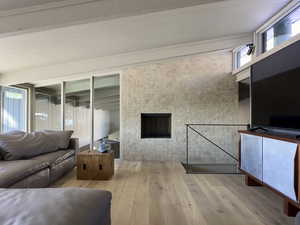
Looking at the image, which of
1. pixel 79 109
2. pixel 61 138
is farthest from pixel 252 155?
pixel 79 109

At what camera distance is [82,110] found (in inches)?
233

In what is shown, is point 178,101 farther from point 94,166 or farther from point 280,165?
point 280,165

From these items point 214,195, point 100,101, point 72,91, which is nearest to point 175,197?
point 214,195

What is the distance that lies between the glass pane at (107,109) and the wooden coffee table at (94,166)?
80.5 inches

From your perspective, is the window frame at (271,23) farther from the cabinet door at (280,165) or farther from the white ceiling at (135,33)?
the cabinet door at (280,165)

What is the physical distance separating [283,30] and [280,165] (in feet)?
7.05

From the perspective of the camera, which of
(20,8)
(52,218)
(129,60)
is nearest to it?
(52,218)

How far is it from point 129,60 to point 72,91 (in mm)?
2439

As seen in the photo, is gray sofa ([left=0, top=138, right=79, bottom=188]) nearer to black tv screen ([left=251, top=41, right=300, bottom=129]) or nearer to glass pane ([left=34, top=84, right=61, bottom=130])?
glass pane ([left=34, top=84, right=61, bottom=130])

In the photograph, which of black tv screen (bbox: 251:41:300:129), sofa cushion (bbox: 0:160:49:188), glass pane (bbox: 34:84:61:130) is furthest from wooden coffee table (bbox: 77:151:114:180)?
black tv screen (bbox: 251:41:300:129)

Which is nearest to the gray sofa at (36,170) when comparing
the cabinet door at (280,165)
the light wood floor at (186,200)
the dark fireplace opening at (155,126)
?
the light wood floor at (186,200)

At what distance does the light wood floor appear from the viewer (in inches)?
92.8

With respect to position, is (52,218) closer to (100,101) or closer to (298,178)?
(298,178)

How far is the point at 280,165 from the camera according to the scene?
8.34 ft
